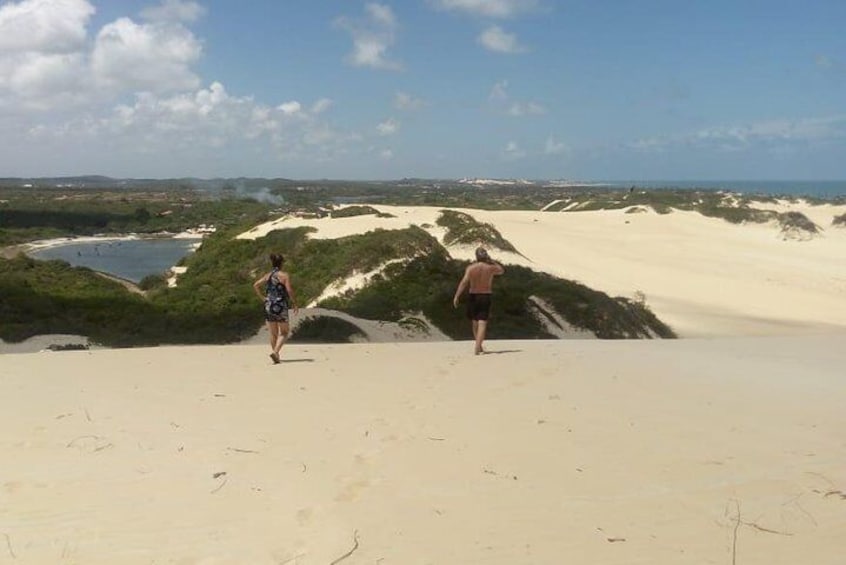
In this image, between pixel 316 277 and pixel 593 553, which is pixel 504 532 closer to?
pixel 593 553

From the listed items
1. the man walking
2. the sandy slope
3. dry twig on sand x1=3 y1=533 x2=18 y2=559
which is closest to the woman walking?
the sandy slope

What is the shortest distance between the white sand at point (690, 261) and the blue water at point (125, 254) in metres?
13.5

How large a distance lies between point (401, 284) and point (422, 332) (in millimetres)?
5963

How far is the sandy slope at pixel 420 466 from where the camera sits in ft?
15.0

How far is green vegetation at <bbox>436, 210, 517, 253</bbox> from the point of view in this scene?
122 ft

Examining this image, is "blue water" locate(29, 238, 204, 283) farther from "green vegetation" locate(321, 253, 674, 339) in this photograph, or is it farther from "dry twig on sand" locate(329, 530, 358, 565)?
"dry twig on sand" locate(329, 530, 358, 565)

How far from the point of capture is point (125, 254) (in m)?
64.8

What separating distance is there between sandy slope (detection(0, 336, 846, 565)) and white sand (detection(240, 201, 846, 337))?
16.2m

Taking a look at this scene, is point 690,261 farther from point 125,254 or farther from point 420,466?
point 125,254

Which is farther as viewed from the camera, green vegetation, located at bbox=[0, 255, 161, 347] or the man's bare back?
green vegetation, located at bbox=[0, 255, 161, 347]

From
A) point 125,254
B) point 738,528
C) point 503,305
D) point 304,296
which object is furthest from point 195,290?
point 125,254

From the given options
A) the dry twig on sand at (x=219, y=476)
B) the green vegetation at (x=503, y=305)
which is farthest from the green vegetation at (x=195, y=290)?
the dry twig on sand at (x=219, y=476)

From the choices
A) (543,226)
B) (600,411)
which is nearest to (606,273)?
(543,226)

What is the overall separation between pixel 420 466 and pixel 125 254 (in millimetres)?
64005
